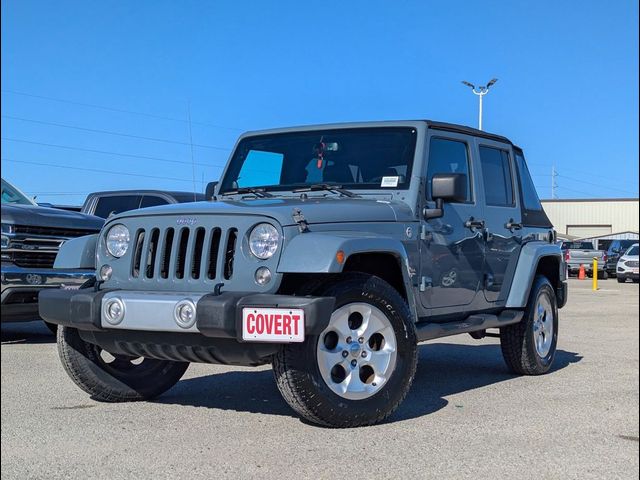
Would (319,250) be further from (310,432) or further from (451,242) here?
(451,242)

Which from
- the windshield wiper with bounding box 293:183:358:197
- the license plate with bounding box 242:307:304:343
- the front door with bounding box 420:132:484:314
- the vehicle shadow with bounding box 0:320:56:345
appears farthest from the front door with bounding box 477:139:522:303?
the vehicle shadow with bounding box 0:320:56:345

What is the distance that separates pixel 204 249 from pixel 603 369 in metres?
4.15

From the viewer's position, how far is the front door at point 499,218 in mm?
6398

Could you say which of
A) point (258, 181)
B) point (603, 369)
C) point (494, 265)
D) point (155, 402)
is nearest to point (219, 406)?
point (155, 402)

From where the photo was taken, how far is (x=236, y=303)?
4203 mm

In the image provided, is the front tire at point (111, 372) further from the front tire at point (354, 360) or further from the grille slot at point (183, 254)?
the front tire at point (354, 360)

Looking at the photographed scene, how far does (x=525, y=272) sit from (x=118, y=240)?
3.45 meters

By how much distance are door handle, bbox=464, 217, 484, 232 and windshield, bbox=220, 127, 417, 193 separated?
761 millimetres

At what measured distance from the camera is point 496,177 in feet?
22.4

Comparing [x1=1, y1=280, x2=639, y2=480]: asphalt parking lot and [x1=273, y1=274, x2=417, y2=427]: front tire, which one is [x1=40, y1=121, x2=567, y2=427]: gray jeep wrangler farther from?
[x1=1, y1=280, x2=639, y2=480]: asphalt parking lot

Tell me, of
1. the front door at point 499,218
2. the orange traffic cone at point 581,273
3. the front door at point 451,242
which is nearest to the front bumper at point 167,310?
the front door at point 451,242

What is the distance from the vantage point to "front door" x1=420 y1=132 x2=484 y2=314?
18.2 feet

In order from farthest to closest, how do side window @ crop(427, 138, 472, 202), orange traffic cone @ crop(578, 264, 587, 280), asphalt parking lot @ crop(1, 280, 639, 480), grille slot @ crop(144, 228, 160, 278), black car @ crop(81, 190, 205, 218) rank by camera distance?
orange traffic cone @ crop(578, 264, 587, 280)
black car @ crop(81, 190, 205, 218)
side window @ crop(427, 138, 472, 202)
grille slot @ crop(144, 228, 160, 278)
asphalt parking lot @ crop(1, 280, 639, 480)

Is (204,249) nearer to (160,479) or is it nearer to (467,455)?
(160,479)
